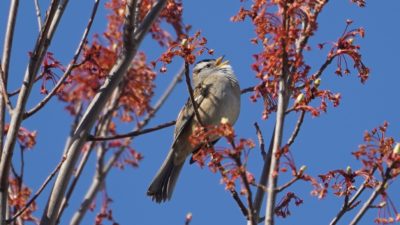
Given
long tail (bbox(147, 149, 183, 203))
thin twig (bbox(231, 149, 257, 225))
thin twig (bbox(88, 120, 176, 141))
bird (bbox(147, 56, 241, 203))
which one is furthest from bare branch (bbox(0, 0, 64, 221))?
bird (bbox(147, 56, 241, 203))

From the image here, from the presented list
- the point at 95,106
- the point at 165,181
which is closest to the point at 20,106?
the point at 95,106

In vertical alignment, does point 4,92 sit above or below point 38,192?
above

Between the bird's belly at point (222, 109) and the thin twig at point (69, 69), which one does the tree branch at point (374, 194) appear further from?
the bird's belly at point (222, 109)

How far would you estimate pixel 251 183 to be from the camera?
319 centimetres

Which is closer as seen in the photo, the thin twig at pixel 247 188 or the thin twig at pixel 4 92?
the thin twig at pixel 247 188

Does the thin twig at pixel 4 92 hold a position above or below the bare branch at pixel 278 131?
above

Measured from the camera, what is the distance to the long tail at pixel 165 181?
244 inches

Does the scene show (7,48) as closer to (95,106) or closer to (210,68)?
(95,106)

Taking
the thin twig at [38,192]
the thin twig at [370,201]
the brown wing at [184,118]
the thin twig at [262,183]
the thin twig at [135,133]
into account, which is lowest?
the thin twig at [370,201]

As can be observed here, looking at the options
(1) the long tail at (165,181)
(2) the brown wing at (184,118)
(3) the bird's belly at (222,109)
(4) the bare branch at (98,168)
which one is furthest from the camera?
(3) the bird's belly at (222,109)

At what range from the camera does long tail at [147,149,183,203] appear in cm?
619

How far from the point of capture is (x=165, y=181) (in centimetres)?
636

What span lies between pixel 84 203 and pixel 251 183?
2.10 m

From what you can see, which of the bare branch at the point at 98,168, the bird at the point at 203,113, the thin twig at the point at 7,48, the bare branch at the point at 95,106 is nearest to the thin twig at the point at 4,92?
the thin twig at the point at 7,48
